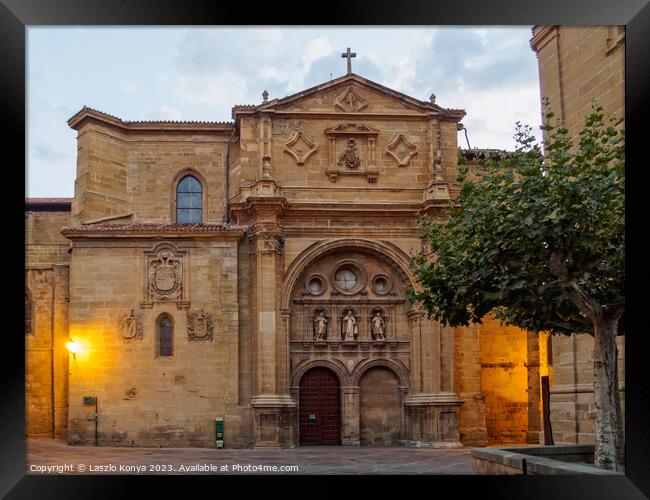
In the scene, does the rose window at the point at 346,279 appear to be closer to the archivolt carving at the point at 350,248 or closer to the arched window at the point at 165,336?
the archivolt carving at the point at 350,248

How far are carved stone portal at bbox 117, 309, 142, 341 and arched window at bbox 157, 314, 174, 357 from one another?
57 centimetres

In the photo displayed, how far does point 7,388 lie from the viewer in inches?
410

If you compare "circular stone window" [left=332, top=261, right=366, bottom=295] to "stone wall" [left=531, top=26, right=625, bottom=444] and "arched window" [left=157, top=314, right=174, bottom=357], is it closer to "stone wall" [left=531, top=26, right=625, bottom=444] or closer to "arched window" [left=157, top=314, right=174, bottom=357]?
"arched window" [left=157, top=314, right=174, bottom=357]

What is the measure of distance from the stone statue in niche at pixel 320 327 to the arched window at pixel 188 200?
201 inches

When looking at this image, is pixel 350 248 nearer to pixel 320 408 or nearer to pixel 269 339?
pixel 269 339

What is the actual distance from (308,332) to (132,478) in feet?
53.7

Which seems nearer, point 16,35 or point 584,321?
point 16,35

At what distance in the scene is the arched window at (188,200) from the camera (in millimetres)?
28578

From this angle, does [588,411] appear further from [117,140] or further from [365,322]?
[117,140]

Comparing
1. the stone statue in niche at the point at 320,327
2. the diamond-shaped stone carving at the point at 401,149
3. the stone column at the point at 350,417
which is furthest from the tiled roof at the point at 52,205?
the stone column at the point at 350,417

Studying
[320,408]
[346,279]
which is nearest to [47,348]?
[320,408]

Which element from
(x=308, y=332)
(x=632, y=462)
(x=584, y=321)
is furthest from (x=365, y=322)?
(x=632, y=462)

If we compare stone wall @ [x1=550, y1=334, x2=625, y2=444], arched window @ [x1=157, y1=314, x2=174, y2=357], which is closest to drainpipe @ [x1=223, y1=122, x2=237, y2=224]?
arched window @ [x1=157, y1=314, x2=174, y2=357]

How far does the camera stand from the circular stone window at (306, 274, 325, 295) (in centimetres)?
2717
